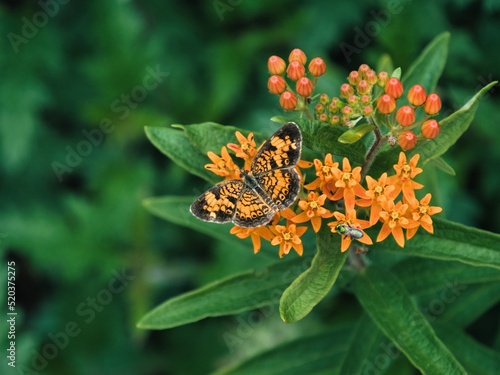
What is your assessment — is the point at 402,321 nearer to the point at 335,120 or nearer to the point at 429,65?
the point at 335,120

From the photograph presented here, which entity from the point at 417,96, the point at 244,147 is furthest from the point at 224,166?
the point at 417,96

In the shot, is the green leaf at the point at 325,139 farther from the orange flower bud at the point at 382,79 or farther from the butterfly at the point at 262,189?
the orange flower bud at the point at 382,79

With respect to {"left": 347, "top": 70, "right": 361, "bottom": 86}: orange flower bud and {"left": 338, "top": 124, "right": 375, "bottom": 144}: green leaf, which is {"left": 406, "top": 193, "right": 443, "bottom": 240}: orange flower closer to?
{"left": 338, "top": 124, "right": 375, "bottom": 144}: green leaf

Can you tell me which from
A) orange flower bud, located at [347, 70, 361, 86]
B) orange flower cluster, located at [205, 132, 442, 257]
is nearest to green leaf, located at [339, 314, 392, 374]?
orange flower cluster, located at [205, 132, 442, 257]

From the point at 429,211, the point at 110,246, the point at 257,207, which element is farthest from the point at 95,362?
the point at 429,211

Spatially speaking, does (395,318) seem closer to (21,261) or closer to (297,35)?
(297,35)
